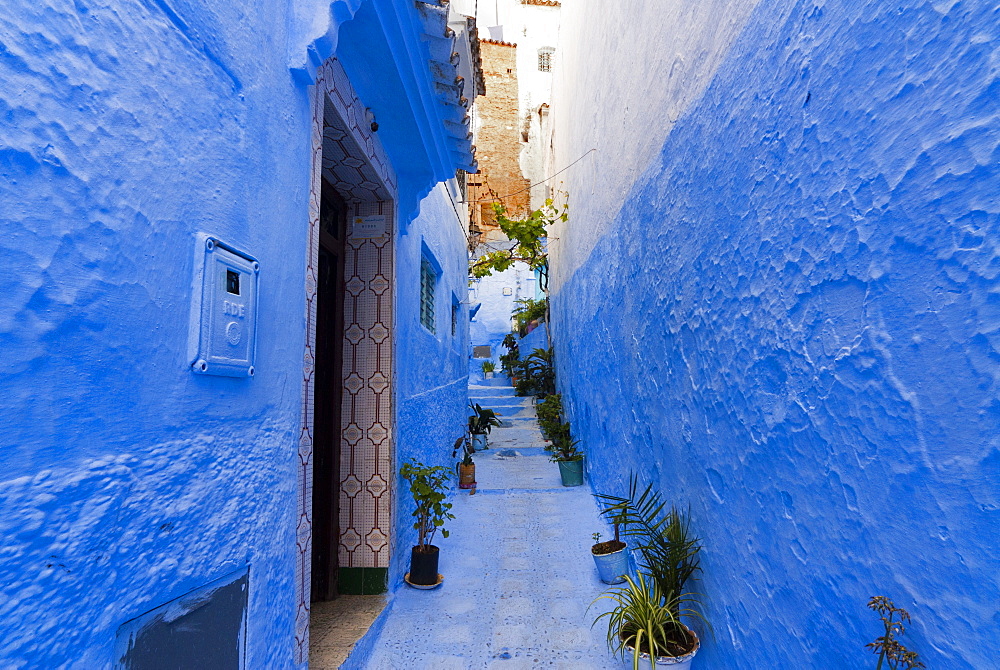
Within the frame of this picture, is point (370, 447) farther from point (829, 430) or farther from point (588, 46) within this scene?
point (588, 46)

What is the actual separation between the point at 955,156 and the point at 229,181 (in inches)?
67.2

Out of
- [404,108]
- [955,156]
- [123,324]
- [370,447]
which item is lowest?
[370,447]

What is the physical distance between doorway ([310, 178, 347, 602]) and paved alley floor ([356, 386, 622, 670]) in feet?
1.87

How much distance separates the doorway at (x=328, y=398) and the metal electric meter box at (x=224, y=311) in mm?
1775

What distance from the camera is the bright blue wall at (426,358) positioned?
397cm

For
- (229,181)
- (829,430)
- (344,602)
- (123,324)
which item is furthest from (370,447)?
(829,430)

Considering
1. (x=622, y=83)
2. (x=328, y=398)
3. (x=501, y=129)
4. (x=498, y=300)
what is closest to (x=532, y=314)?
(x=498, y=300)

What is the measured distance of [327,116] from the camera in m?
2.62

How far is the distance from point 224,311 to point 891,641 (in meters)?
1.77

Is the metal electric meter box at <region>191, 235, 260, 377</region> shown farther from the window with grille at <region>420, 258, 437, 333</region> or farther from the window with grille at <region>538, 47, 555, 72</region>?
the window with grille at <region>538, 47, 555, 72</region>

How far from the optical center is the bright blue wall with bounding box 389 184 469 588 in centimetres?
397

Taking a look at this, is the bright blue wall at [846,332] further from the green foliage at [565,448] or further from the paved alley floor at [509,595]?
the green foliage at [565,448]

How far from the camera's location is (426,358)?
201 inches

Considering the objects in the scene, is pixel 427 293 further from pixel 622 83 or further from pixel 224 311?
pixel 224 311
